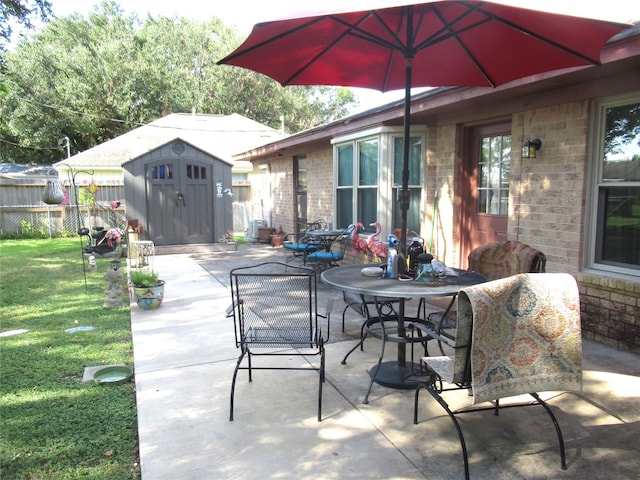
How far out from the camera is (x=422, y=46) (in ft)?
10.9

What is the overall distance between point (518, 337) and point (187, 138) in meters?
18.6

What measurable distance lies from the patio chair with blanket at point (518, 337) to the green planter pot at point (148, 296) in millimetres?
4418

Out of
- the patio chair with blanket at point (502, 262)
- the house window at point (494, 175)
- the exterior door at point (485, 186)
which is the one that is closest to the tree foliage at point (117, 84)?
the exterior door at point (485, 186)

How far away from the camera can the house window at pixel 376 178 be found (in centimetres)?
706

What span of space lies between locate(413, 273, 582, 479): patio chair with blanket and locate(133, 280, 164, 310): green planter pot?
442 centimetres

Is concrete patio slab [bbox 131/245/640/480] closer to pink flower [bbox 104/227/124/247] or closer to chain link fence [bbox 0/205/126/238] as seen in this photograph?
pink flower [bbox 104/227/124/247]

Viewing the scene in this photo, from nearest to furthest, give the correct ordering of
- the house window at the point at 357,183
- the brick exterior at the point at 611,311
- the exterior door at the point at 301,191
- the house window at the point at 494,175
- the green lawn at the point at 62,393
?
the green lawn at the point at 62,393 → the brick exterior at the point at 611,311 → the house window at the point at 494,175 → the house window at the point at 357,183 → the exterior door at the point at 301,191

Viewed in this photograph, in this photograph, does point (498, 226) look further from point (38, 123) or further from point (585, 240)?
point (38, 123)

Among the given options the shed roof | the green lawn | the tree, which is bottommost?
the green lawn

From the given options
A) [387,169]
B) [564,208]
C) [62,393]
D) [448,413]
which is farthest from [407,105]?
[387,169]

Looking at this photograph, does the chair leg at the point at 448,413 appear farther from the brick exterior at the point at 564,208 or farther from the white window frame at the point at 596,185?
the white window frame at the point at 596,185

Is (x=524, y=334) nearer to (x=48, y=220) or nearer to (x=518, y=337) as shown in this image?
(x=518, y=337)

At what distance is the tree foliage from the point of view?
24.0 metres

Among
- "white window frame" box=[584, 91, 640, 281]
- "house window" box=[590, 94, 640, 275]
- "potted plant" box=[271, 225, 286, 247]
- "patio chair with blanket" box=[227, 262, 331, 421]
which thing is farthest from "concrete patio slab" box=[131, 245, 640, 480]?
"potted plant" box=[271, 225, 286, 247]
